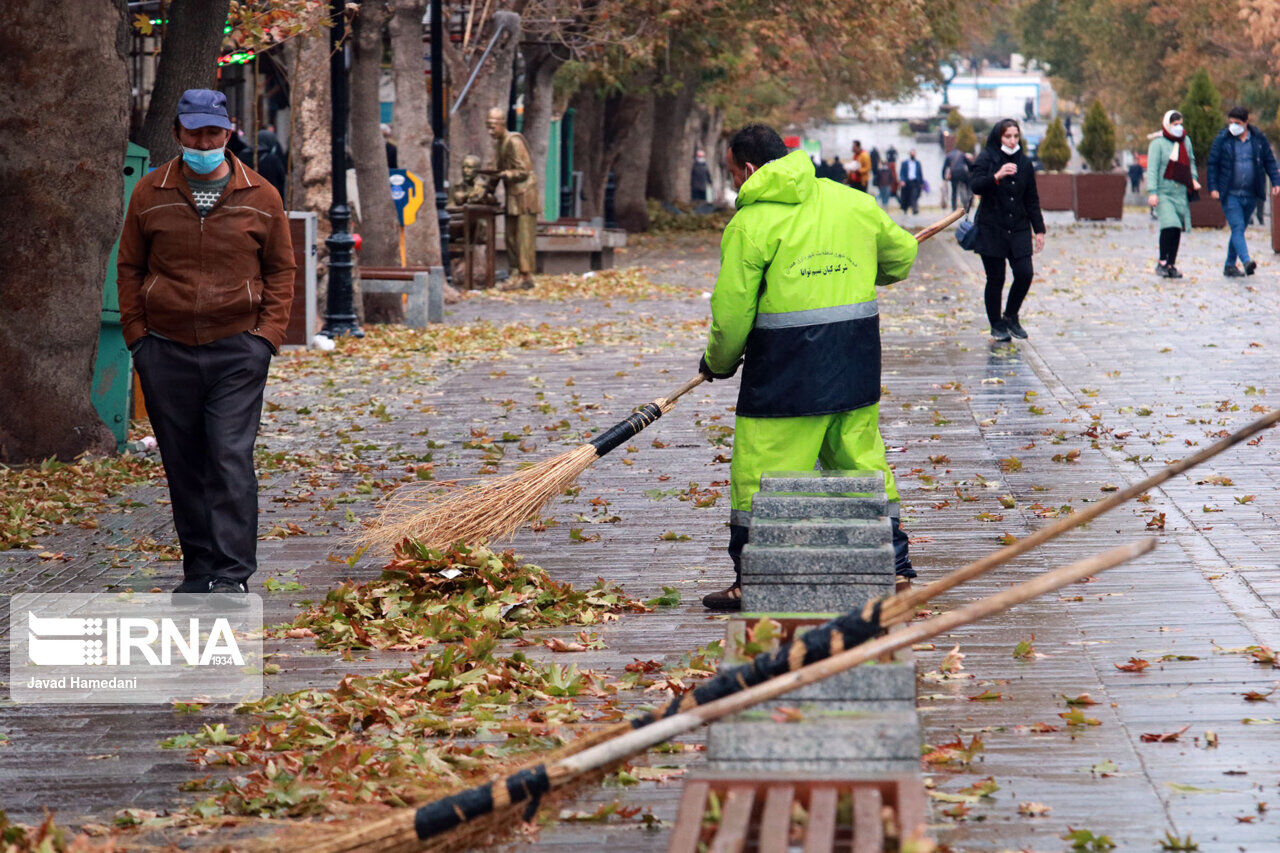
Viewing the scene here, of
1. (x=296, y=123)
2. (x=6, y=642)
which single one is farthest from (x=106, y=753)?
(x=296, y=123)

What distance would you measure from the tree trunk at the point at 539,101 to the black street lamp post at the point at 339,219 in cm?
1163

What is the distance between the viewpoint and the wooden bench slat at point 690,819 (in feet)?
10.8

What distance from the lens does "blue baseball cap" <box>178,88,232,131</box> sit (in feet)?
21.7

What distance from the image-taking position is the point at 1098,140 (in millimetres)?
40062

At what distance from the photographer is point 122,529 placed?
27.8ft

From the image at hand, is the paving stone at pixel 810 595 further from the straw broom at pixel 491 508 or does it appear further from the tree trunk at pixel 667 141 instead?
the tree trunk at pixel 667 141

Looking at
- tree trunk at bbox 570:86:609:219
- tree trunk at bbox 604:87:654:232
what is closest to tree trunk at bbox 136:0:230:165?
tree trunk at bbox 570:86:609:219

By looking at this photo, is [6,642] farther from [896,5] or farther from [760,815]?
[896,5]

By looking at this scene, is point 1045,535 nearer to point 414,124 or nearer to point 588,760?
point 588,760

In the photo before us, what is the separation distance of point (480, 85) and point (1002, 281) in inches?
508

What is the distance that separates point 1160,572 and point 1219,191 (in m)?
15.5

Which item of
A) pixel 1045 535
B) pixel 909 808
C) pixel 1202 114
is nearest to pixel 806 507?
pixel 1045 535

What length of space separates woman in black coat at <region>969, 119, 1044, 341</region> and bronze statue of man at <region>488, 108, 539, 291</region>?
9586mm

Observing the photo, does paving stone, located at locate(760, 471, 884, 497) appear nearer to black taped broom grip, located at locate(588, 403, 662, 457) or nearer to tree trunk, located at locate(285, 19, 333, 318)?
black taped broom grip, located at locate(588, 403, 662, 457)
